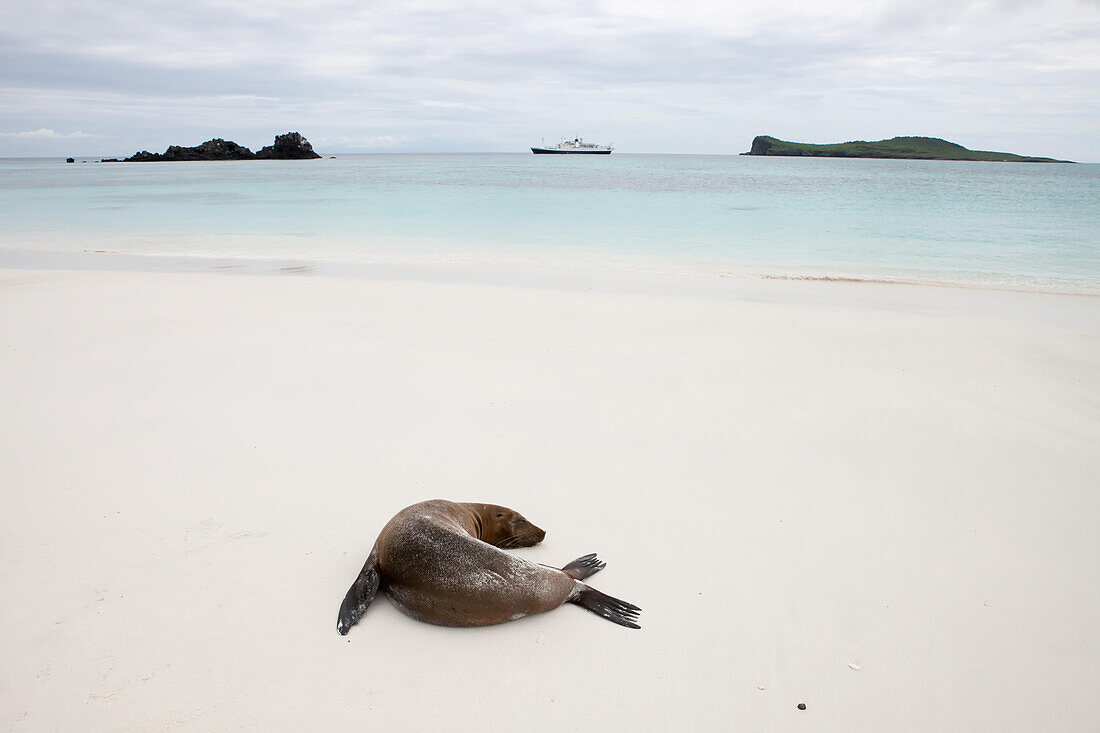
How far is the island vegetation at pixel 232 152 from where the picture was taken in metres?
92.9

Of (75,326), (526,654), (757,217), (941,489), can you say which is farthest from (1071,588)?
(757,217)

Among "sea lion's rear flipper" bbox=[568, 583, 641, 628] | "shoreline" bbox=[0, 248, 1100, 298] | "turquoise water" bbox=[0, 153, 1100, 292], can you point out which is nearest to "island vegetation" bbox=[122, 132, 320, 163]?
"turquoise water" bbox=[0, 153, 1100, 292]

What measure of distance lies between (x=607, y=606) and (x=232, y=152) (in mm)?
108158

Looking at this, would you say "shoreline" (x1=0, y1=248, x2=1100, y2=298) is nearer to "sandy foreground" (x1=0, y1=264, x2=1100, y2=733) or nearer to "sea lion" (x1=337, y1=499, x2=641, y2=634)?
"sandy foreground" (x1=0, y1=264, x2=1100, y2=733)

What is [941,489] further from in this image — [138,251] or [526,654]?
[138,251]

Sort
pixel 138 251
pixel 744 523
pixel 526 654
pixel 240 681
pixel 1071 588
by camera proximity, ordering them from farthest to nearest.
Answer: pixel 138 251 → pixel 744 523 → pixel 1071 588 → pixel 526 654 → pixel 240 681

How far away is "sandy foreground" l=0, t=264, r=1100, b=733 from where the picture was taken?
7.78ft

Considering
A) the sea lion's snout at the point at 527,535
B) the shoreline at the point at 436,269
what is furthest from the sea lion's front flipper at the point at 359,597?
the shoreline at the point at 436,269

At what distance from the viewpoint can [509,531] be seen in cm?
319

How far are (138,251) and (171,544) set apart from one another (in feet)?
41.9

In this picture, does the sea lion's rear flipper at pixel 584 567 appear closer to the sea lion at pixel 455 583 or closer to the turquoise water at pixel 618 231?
the sea lion at pixel 455 583

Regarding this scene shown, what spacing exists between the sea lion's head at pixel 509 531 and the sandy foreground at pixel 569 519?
15 centimetres

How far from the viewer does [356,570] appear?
303 centimetres

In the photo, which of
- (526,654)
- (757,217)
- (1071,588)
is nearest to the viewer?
(526,654)
